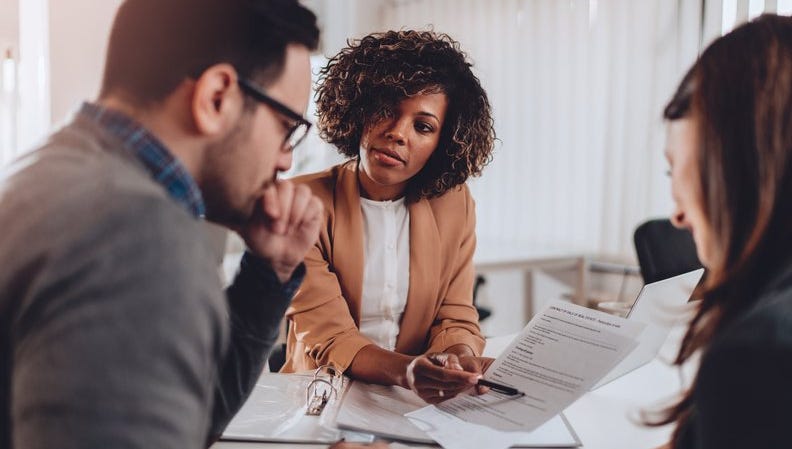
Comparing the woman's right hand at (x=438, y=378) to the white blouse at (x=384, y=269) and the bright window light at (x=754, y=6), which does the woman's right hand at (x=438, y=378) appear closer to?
the white blouse at (x=384, y=269)

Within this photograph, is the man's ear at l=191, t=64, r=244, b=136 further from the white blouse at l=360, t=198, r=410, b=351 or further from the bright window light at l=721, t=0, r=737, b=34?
the bright window light at l=721, t=0, r=737, b=34

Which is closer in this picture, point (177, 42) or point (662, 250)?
point (177, 42)

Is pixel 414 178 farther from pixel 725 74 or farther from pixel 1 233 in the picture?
pixel 1 233

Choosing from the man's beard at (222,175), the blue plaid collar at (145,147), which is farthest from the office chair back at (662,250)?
the blue plaid collar at (145,147)

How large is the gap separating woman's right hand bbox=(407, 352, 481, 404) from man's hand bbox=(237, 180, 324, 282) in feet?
0.96

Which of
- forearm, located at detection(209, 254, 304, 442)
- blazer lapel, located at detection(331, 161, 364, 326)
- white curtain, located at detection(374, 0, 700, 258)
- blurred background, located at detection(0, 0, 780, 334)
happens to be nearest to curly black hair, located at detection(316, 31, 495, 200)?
blazer lapel, located at detection(331, 161, 364, 326)

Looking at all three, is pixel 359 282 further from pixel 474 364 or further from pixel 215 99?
pixel 215 99

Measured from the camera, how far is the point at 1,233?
1.69 feet

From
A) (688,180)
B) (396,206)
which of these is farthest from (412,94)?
(688,180)

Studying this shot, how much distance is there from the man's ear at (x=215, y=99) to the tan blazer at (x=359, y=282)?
27.8 inches

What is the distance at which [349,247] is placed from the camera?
147 centimetres

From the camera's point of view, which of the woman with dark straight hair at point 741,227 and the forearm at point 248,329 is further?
the forearm at point 248,329

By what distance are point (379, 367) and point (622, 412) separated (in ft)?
1.48

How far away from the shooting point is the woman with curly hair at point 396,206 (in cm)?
143
